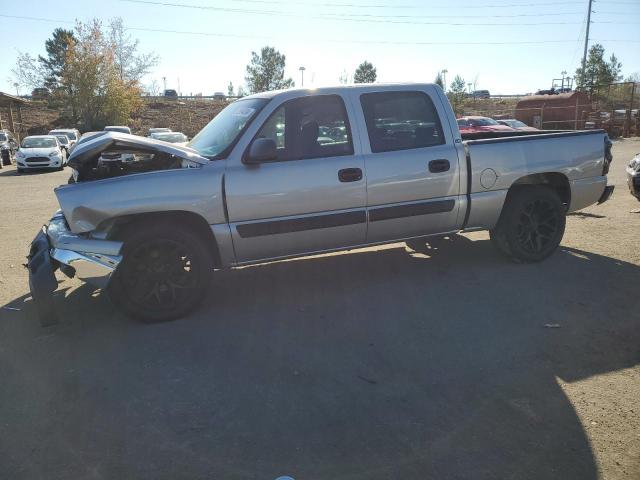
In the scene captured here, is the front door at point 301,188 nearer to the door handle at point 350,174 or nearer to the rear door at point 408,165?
the door handle at point 350,174

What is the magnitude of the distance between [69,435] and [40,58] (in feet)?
201

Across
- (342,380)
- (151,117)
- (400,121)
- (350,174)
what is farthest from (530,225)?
(151,117)

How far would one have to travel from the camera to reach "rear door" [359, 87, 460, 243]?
487 cm

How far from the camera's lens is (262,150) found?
4273 millimetres

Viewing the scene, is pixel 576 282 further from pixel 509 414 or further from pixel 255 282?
pixel 255 282

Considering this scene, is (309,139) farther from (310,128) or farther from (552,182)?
(552,182)

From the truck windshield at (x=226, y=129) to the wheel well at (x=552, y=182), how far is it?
2.98m

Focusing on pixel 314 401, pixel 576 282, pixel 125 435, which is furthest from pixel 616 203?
pixel 125 435

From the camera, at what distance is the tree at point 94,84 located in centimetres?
4056

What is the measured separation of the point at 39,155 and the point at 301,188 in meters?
19.7

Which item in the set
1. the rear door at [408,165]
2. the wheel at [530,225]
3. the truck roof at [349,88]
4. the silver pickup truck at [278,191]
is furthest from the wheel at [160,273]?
the wheel at [530,225]

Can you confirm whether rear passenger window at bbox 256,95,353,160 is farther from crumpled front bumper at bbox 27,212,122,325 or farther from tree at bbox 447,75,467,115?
tree at bbox 447,75,467,115

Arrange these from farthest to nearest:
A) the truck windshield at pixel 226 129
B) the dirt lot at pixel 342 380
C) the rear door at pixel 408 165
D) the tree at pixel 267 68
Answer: the tree at pixel 267 68
the rear door at pixel 408 165
the truck windshield at pixel 226 129
the dirt lot at pixel 342 380

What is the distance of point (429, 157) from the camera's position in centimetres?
503
